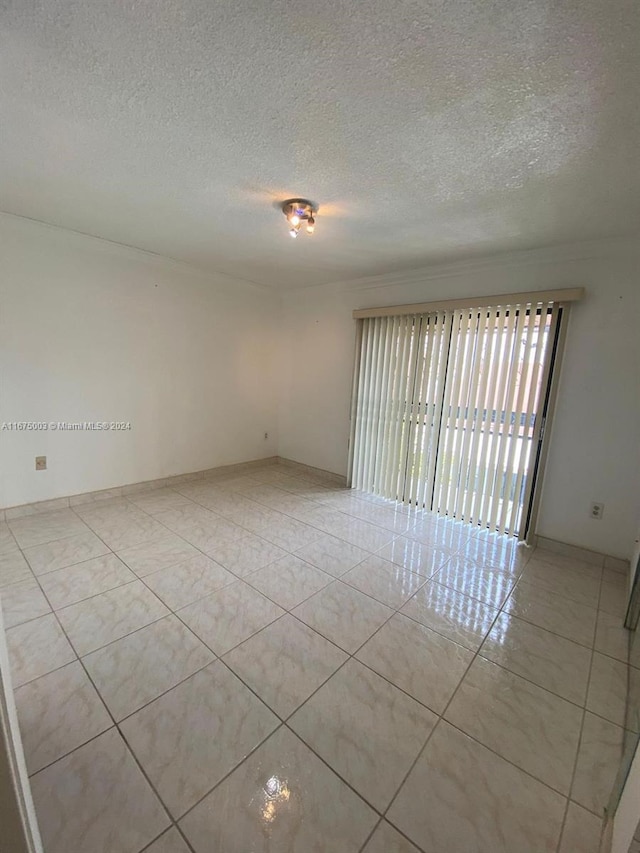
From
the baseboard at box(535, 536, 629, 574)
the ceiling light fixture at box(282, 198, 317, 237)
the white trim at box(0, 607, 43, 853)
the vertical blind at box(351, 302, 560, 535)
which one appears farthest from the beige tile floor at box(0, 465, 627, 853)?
the ceiling light fixture at box(282, 198, 317, 237)

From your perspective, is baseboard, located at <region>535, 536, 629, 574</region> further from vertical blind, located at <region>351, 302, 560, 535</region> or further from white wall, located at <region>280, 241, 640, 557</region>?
vertical blind, located at <region>351, 302, 560, 535</region>

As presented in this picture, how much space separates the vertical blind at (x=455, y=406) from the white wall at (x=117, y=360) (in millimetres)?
1538

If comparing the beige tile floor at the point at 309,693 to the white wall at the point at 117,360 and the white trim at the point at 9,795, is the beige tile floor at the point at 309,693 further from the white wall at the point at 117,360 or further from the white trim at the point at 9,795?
the white wall at the point at 117,360

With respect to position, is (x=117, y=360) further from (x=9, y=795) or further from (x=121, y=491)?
(x=9, y=795)

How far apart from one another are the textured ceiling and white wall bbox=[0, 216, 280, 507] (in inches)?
23.2

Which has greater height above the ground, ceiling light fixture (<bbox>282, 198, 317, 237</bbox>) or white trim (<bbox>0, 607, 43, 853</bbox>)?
ceiling light fixture (<bbox>282, 198, 317, 237</bbox>)

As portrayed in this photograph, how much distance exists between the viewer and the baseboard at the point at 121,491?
9.31 feet

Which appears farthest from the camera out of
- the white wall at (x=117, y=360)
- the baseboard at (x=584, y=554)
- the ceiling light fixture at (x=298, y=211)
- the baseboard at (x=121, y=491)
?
the baseboard at (x=121, y=491)

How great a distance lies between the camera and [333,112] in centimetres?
133

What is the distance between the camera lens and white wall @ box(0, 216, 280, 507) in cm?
271

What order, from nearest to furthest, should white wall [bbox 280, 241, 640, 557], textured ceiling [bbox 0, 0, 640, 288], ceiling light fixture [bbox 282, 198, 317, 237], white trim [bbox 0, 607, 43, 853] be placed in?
white trim [bbox 0, 607, 43, 853] → textured ceiling [bbox 0, 0, 640, 288] → ceiling light fixture [bbox 282, 198, 317, 237] → white wall [bbox 280, 241, 640, 557]

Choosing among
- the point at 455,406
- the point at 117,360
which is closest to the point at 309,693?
the point at 455,406

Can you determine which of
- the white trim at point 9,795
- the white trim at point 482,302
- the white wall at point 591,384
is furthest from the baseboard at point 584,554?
the white trim at point 9,795

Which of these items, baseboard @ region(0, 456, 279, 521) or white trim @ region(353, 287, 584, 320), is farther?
baseboard @ region(0, 456, 279, 521)
